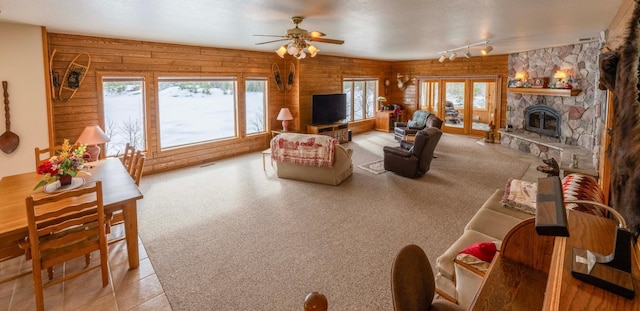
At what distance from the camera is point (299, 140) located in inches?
220

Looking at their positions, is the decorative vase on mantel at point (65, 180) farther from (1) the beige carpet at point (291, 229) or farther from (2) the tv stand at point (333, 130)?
(2) the tv stand at point (333, 130)

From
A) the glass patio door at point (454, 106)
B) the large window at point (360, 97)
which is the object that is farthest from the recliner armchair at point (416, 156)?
the glass patio door at point (454, 106)

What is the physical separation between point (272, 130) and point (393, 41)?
3.78 m

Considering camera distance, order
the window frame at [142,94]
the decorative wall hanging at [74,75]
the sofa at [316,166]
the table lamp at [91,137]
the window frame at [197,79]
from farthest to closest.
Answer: the window frame at [197,79], the window frame at [142,94], the sofa at [316,166], the decorative wall hanging at [74,75], the table lamp at [91,137]

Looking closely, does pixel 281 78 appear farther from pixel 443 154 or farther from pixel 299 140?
pixel 443 154

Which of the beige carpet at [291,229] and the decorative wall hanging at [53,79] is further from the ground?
the decorative wall hanging at [53,79]

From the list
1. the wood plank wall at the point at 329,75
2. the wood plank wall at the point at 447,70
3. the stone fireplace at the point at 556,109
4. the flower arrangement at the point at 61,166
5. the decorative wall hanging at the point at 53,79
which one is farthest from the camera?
the wood plank wall at the point at 447,70

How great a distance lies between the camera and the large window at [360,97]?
1058 centimetres

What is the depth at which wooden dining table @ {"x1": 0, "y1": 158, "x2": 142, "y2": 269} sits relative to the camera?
2.35 metres

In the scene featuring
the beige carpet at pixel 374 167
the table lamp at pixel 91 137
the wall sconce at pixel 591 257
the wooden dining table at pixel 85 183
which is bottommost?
the beige carpet at pixel 374 167

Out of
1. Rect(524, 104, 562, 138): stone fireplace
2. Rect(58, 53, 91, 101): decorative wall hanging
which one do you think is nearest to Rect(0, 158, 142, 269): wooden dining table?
Rect(58, 53, 91, 101): decorative wall hanging

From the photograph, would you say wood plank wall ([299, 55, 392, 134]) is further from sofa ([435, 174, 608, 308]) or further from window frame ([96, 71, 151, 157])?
sofa ([435, 174, 608, 308])

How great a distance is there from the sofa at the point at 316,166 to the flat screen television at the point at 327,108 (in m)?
3.11

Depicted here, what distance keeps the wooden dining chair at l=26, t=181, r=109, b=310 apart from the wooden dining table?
0.38ft
